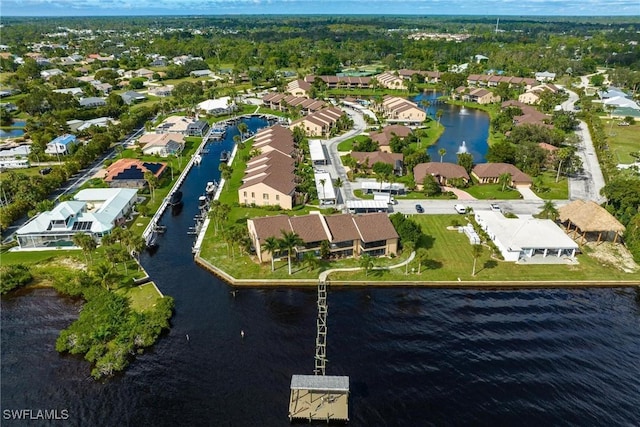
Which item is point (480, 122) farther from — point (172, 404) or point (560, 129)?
point (172, 404)

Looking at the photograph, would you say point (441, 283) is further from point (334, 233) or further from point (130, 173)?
point (130, 173)

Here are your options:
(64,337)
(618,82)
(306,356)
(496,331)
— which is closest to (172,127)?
(64,337)

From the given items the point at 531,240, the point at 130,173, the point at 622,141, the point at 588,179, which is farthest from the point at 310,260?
the point at 622,141

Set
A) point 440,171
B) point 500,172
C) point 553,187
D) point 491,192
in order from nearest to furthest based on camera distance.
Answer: point 491,192
point 553,187
point 440,171
point 500,172

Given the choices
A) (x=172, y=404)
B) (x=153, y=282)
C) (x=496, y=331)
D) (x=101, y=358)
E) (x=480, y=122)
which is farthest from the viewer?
(x=480, y=122)

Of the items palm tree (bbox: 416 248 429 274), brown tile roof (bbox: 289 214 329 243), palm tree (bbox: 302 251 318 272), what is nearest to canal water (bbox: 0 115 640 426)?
palm tree (bbox: 302 251 318 272)

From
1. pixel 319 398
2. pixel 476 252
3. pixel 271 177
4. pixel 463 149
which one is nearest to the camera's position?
pixel 319 398
